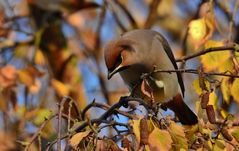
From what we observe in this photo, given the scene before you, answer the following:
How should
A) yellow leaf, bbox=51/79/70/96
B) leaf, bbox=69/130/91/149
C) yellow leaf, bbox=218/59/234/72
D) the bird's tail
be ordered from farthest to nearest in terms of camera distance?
1. yellow leaf, bbox=51/79/70/96
2. the bird's tail
3. yellow leaf, bbox=218/59/234/72
4. leaf, bbox=69/130/91/149

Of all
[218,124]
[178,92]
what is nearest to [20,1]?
[178,92]

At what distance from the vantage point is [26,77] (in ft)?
15.9

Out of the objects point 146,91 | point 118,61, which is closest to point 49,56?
point 118,61

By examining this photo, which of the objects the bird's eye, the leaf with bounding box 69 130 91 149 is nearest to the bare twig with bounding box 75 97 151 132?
the leaf with bounding box 69 130 91 149

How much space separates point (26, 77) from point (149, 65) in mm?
1578

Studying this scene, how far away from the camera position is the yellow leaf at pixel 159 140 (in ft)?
7.36

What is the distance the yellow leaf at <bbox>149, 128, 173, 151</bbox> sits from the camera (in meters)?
2.24

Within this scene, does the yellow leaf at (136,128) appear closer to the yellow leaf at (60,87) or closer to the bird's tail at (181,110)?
the bird's tail at (181,110)

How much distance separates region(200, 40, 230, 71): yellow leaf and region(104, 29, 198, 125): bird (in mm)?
274

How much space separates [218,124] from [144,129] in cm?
38

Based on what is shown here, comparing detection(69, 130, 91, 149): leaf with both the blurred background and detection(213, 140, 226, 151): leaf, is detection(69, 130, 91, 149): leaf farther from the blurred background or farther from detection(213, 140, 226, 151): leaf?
the blurred background

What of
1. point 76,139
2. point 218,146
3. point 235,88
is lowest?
point 218,146

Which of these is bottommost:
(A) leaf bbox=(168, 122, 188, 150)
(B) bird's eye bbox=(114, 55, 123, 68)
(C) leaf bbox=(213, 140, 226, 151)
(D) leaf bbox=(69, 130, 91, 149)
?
(C) leaf bbox=(213, 140, 226, 151)

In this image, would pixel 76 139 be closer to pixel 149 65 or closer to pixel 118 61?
pixel 118 61
